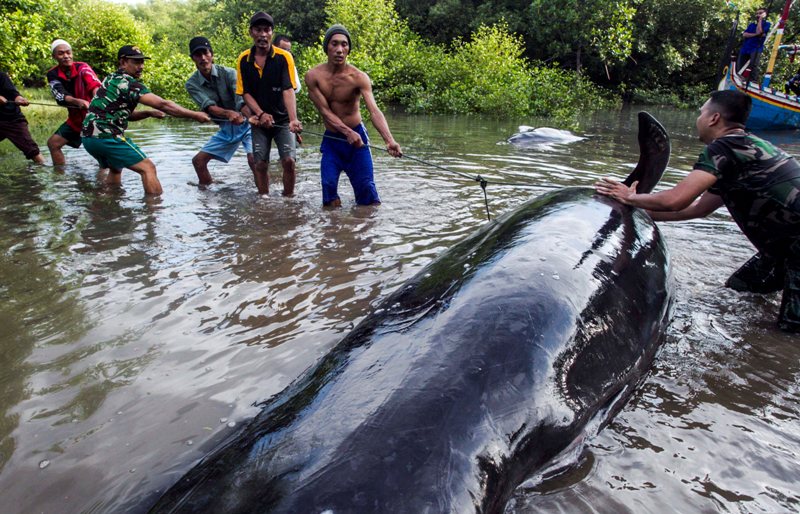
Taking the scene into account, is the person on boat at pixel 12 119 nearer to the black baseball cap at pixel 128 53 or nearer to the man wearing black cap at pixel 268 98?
the black baseball cap at pixel 128 53

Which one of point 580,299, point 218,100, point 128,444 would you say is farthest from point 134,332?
point 218,100

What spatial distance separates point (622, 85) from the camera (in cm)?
2734

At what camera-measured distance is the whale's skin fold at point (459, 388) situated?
118 cm

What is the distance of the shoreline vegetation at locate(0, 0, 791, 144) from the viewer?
16.2m

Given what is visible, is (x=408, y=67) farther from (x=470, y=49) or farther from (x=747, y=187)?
(x=747, y=187)

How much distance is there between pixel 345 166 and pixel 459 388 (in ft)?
13.7

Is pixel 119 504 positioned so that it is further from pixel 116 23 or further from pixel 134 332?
pixel 116 23

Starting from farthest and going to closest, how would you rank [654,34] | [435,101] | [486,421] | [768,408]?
[654,34], [435,101], [768,408], [486,421]

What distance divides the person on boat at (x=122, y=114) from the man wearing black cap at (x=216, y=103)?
72 centimetres

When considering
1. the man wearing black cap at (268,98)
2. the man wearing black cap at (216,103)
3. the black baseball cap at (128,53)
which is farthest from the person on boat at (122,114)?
the man wearing black cap at (216,103)

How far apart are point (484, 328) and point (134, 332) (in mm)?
2069

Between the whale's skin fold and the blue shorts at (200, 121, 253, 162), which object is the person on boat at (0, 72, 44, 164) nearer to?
the blue shorts at (200, 121, 253, 162)

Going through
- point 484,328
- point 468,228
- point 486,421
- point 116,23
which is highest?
point 116,23

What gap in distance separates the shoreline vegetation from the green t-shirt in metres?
6.68
